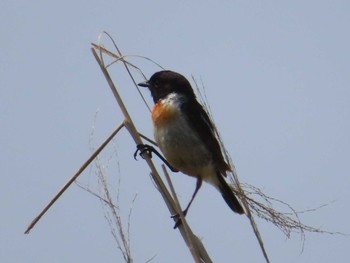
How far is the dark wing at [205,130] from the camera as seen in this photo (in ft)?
16.5

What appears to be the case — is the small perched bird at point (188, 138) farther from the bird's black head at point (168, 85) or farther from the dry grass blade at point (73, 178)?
the dry grass blade at point (73, 178)

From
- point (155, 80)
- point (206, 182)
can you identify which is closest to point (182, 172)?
point (206, 182)

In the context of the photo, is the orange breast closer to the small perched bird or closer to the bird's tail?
the small perched bird

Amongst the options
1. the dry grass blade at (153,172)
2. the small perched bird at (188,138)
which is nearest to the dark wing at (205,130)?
the small perched bird at (188,138)

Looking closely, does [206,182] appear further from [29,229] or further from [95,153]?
[29,229]

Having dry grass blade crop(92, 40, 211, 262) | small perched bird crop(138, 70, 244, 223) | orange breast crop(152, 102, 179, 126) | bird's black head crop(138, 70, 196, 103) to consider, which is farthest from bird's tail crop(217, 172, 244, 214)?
dry grass blade crop(92, 40, 211, 262)

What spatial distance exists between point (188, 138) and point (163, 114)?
0.25 meters

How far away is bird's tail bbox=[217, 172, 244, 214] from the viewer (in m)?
5.02

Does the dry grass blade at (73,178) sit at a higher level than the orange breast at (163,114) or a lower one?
lower

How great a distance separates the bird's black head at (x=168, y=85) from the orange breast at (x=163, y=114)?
241mm

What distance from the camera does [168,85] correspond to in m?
5.33

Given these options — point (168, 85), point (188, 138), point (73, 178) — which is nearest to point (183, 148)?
point (188, 138)

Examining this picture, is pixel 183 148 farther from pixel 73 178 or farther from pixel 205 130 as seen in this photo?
pixel 73 178

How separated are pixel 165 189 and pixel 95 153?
408mm
